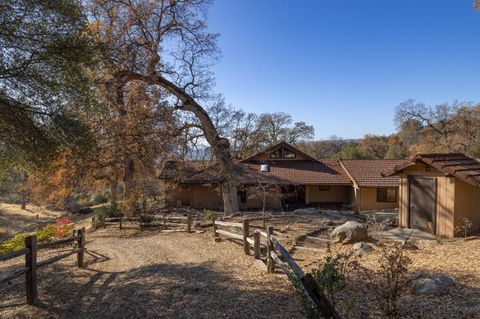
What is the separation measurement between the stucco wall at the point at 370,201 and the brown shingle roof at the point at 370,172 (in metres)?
0.68

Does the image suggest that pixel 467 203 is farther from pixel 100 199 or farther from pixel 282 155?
pixel 100 199

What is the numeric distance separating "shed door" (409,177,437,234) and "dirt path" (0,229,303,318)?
284 inches

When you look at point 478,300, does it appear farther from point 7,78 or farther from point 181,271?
point 7,78

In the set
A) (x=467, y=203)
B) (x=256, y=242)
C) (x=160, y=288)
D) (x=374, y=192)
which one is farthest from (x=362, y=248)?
(x=374, y=192)

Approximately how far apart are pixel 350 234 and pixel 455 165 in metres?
4.76

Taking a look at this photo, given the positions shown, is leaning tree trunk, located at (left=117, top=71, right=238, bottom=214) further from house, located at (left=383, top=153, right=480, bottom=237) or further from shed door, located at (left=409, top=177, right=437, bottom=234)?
shed door, located at (left=409, top=177, right=437, bottom=234)

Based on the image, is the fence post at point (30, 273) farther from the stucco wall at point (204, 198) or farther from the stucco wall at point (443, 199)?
the stucco wall at point (204, 198)

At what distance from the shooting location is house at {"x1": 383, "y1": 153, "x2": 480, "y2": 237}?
440 inches

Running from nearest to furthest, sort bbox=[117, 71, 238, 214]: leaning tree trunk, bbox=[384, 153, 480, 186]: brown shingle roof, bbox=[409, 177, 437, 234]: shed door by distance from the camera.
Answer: bbox=[384, 153, 480, 186]: brown shingle roof
bbox=[409, 177, 437, 234]: shed door
bbox=[117, 71, 238, 214]: leaning tree trunk

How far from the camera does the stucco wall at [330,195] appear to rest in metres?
25.4

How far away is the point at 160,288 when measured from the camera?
7.19 metres

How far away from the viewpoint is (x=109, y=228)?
16.3m

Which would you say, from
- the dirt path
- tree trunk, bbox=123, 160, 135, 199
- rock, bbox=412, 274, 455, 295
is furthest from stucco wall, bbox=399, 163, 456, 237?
tree trunk, bbox=123, 160, 135, 199

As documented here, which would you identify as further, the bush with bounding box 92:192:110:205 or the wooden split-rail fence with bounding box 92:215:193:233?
the bush with bounding box 92:192:110:205
